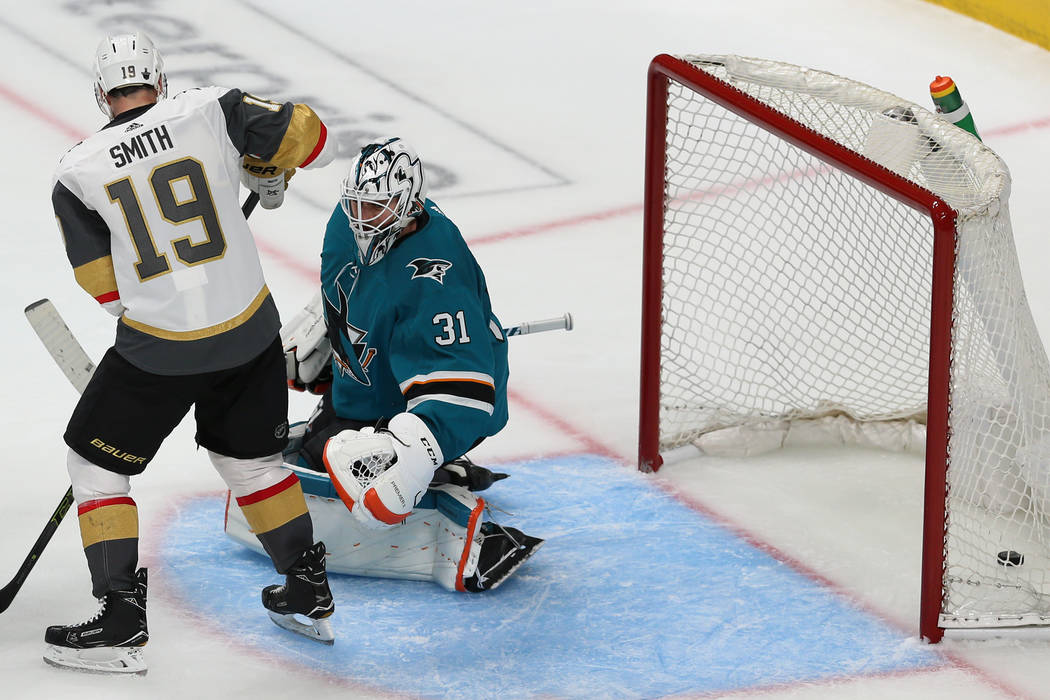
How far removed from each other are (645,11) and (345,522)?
4443 mm

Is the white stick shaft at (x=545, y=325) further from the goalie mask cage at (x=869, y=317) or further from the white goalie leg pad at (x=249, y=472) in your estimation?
the white goalie leg pad at (x=249, y=472)

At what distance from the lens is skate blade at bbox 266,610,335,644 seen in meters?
3.19

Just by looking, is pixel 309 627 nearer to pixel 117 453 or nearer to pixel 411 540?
pixel 411 540

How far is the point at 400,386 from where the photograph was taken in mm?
3219

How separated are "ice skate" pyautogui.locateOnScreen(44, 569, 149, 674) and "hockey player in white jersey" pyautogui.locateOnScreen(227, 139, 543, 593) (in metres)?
0.41

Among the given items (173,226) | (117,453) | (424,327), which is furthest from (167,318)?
(424,327)

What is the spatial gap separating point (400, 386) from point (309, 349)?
494 mm

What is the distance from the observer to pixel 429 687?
3.09 metres

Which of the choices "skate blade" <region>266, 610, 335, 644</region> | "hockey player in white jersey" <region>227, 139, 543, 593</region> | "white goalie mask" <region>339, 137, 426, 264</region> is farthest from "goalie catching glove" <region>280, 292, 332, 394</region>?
"skate blade" <region>266, 610, 335, 644</region>

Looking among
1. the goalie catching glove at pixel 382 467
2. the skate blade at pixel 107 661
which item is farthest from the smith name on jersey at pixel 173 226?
the skate blade at pixel 107 661

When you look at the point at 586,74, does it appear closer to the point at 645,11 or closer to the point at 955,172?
the point at 645,11

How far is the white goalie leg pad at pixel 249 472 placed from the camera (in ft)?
10.2

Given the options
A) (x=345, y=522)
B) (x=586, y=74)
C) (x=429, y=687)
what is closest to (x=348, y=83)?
(x=586, y=74)

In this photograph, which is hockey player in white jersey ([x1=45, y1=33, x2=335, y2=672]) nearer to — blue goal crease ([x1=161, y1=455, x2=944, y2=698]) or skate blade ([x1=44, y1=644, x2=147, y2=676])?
skate blade ([x1=44, y1=644, x2=147, y2=676])
